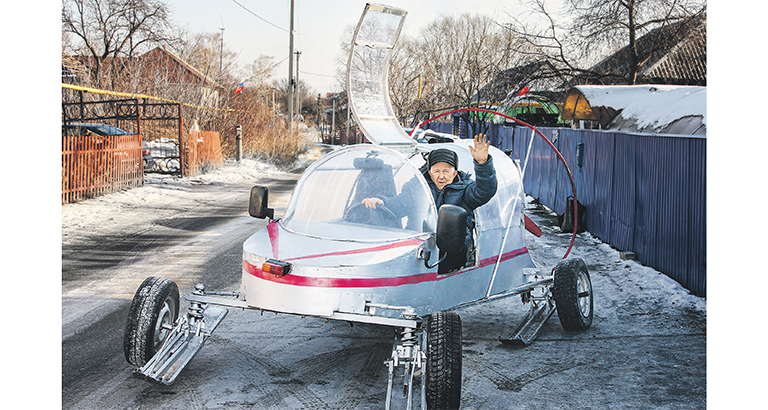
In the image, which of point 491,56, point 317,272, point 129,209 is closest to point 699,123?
point 317,272

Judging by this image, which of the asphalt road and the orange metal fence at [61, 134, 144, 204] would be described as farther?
the orange metal fence at [61, 134, 144, 204]

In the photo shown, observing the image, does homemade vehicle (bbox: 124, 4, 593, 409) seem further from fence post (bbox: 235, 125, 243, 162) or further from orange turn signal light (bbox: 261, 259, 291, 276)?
fence post (bbox: 235, 125, 243, 162)

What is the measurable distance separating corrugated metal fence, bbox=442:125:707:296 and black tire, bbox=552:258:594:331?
5.40 ft

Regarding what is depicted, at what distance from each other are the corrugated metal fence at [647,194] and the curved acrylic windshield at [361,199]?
367 cm

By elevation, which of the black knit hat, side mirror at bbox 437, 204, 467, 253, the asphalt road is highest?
the black knit hat

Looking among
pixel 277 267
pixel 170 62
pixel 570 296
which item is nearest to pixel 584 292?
pixel 570 296

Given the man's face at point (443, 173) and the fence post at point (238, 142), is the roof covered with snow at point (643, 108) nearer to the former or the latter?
the man's face at point (443, 173)

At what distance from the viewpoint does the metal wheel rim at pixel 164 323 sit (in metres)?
5.03

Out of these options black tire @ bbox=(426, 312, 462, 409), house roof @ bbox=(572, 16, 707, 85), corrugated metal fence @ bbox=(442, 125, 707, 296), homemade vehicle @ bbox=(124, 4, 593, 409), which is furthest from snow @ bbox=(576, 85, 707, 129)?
black tire @ bbox=(426, 312, 462, 409)

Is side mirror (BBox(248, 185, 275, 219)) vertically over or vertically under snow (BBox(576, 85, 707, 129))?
under

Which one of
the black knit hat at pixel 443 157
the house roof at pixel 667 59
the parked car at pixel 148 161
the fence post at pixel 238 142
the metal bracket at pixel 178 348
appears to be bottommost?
the metal bracket at pixel 178 348

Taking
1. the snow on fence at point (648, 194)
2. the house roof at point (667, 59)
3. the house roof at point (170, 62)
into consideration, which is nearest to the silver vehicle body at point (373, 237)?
the snow on fence at point (648, 194)

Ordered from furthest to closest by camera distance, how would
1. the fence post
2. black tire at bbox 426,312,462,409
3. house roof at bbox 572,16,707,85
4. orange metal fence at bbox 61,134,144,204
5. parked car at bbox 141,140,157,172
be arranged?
the fence post < parked car at bbox 141,140,157,172 < house roof at bbox 572,16,707,85 < orange metal fence at bbox 61,134,144,204 < black tire at bbox 426,312,462,409

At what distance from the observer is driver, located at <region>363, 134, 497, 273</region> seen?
17.5 ft
